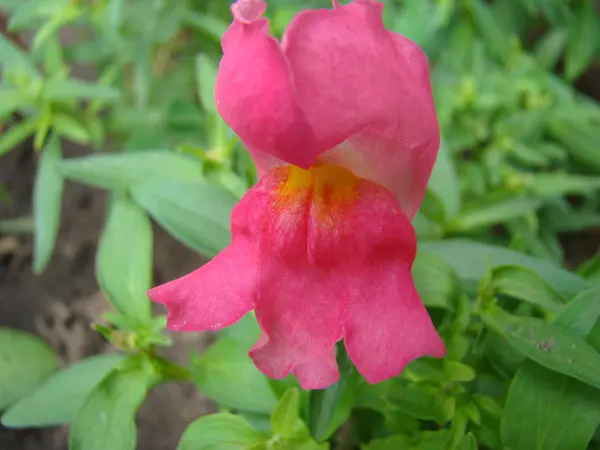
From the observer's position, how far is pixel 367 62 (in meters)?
0.49

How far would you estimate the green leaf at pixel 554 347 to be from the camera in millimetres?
628

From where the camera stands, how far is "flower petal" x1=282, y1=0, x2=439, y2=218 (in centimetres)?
48

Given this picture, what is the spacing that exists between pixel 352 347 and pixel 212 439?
25 cm

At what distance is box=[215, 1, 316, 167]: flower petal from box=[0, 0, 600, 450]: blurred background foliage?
11.7 inches

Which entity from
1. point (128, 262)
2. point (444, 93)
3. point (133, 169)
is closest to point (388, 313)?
point (128, 262)

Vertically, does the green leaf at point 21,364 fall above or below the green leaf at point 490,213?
below

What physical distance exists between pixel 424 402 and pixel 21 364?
596 millimetres

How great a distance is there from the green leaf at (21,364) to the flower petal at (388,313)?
1.84 ft

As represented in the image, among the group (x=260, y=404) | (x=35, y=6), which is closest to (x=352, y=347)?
(x=260, y=404)

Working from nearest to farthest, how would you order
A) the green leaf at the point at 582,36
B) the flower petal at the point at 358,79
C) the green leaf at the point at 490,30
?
the flower petal at the point at 358,79 → the green leaf at the point at 490,30 → the green leaf at the point at 582,36

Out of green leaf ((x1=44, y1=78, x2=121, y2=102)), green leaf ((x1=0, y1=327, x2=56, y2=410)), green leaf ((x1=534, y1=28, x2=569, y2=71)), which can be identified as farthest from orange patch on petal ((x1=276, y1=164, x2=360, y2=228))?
green leaf ((x1=534, y1=28, x2=569, y2=71))

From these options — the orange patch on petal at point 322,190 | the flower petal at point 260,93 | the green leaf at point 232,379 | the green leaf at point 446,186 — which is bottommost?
the green leaf at point 232,379

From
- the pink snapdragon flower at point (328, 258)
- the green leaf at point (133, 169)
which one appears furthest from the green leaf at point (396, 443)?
the green leaf at point (133, 169)

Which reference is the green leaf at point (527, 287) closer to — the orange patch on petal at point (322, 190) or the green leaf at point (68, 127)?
the orange patch on petal at point (322, 190)
